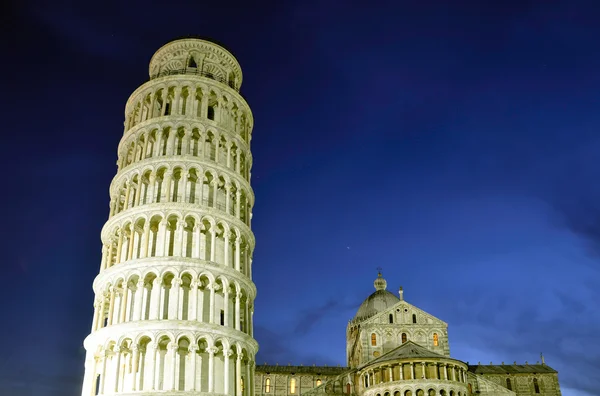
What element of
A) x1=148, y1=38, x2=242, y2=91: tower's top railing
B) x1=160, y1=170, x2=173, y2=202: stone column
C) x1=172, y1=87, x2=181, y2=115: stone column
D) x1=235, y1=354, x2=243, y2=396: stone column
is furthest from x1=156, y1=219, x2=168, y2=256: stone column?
x1=148, y1=38, x2=242, y2=91: tower's top railing

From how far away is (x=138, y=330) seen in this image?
3062cm

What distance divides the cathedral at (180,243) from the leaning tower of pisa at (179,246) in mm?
65

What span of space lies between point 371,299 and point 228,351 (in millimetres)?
47920

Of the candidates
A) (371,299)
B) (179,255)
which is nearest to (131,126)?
(179,255)

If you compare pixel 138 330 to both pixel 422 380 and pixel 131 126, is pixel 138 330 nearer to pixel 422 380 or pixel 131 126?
pixel 131 126

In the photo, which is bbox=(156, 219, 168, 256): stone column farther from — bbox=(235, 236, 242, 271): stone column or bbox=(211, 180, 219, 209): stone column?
bbox=(235, 236, 242, 271): stone column

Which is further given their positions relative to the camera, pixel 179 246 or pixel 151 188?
pixel 151 188

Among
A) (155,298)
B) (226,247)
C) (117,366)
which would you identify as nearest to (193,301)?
(155,298)

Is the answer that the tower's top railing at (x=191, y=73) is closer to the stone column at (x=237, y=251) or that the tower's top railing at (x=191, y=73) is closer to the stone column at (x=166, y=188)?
the stone column at (x=166, y=188)

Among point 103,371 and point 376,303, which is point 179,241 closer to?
point 103,371

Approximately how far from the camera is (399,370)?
181 feet

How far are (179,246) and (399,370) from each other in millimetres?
30707

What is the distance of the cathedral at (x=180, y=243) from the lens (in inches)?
1209

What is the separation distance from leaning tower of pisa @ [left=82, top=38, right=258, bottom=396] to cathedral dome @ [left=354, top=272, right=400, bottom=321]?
1590 inches
